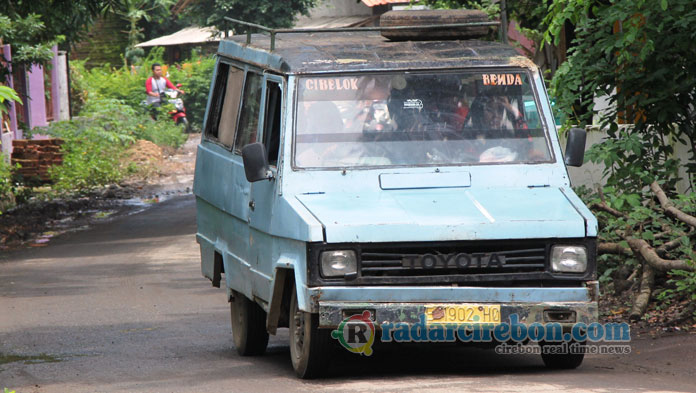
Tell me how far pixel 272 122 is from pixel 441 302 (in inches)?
74.4

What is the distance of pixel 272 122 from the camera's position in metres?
7.96

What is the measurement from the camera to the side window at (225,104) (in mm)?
9078

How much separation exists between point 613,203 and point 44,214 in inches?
513

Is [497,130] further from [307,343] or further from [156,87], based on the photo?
[156,87]

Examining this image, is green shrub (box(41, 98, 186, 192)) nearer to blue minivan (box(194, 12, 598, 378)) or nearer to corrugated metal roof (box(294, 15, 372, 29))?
corrugated metal roof (box(294, 15, 372, 29))

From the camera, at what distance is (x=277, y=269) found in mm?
7387

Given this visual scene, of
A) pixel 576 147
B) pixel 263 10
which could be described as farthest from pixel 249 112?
pixel 263 10

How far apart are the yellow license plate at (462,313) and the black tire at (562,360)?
754mm

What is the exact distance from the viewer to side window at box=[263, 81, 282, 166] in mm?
7891

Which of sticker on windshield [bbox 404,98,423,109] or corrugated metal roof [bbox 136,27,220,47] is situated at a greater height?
sticker on windshield [bbox 404,98,423,109]

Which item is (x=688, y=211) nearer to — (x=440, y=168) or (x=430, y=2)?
(x=440, y=168)

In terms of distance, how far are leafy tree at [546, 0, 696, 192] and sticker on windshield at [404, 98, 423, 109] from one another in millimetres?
2832

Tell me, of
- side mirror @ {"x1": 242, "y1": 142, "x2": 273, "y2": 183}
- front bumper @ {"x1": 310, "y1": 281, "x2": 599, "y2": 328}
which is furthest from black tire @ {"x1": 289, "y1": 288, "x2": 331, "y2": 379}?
side mirror @ {"x1": 242, "y1": 142, "x2": 273, "y2": 183}

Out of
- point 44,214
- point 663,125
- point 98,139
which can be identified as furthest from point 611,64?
point 98,139
